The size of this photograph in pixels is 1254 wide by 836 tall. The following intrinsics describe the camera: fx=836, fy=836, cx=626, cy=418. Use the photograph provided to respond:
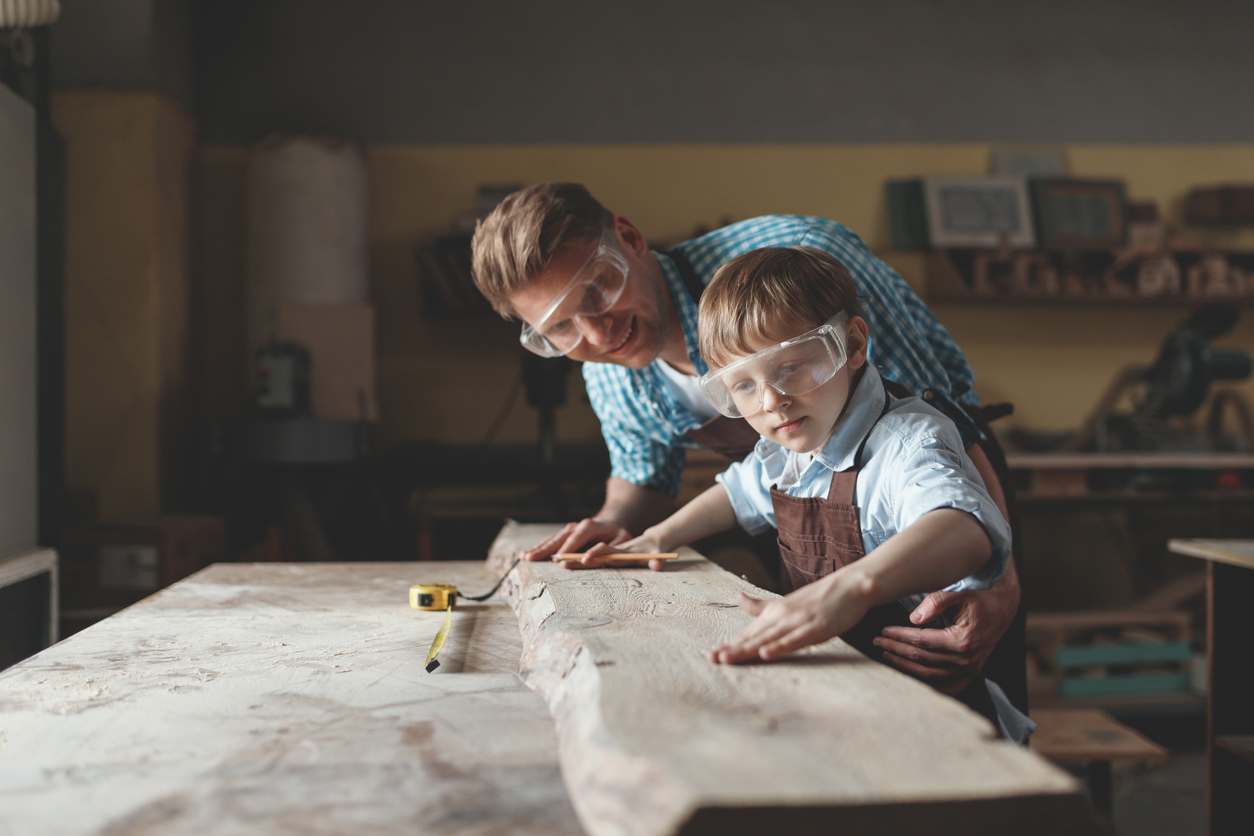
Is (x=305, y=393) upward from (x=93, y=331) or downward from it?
downward

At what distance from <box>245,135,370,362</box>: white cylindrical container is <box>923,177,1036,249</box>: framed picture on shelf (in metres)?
3.05

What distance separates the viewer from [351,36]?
444cm

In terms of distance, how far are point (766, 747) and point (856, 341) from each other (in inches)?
29.4

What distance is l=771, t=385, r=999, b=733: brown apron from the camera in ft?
4.07

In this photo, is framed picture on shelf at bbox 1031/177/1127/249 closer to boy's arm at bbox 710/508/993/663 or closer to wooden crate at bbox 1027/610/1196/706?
wooden crate at bbox 1027/610/1196/706

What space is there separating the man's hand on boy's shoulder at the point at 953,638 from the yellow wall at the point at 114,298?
3.69 m

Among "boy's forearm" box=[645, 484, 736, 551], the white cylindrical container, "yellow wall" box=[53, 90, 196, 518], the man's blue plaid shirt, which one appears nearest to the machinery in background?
the man's blue plaid shirt

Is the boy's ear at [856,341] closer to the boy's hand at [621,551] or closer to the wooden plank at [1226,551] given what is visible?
the boy's hand at [621,551]

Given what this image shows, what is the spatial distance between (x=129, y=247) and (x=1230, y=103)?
590 cm

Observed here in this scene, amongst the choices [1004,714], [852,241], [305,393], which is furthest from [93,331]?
[1004,714]

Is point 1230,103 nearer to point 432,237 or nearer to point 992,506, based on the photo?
point 432,237

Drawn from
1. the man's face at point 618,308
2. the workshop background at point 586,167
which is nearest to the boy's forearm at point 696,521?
the man's face at point 618,308

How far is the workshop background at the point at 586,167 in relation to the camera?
3965 millimetres

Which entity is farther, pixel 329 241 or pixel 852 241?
pixel 329 241
